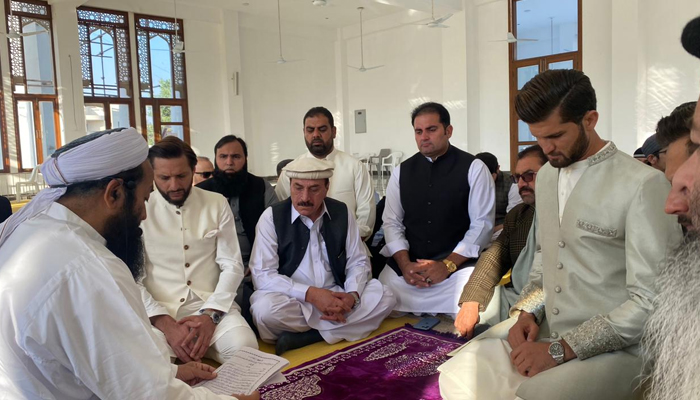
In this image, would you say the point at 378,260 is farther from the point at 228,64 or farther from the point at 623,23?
the point at 228,64

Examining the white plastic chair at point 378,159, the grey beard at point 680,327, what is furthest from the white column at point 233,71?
the grey beard at point 680,327

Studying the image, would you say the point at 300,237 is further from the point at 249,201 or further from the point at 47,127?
the point at 47,127

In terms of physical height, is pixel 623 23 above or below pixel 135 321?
above

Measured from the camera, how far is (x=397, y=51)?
1441cm

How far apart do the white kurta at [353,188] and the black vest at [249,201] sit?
291 mm

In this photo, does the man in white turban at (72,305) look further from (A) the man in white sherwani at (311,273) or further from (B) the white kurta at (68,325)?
(A) the man in white sherwani at (311,273)

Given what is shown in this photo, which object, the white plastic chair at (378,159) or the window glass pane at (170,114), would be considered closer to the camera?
the window glass pane at (170,114)

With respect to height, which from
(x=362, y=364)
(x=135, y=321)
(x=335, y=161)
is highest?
(x=335, y=161)

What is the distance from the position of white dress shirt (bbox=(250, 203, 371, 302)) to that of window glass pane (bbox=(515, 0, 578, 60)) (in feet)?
30.0

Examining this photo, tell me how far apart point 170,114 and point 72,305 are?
1264 centimetres

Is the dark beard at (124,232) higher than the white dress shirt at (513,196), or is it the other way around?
the dark beard at (124,232)

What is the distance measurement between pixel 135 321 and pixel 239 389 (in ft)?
2.06

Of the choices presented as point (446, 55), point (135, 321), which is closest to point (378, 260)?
point (135, 321)

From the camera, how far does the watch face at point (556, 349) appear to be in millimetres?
1675
